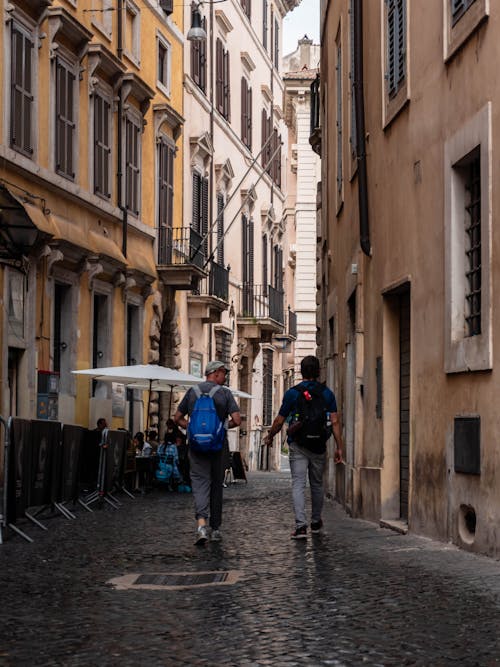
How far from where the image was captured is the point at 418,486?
1240 centimetres

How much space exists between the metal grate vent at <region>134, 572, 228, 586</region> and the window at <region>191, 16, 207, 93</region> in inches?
1040

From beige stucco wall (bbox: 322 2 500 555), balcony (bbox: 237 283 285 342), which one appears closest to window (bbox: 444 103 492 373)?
beige stucco wall (bbox: 322 2 500 555)

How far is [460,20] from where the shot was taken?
10.9m

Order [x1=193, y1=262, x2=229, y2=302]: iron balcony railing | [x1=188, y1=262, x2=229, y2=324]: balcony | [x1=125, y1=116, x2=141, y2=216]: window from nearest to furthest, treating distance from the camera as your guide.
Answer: [x1=125, y1=116, x2=141, y2=216]: window < [x1=188, y1=262, x2=229, y2=324]: balcony < [x1=193, y1=262, x2=229, y2=302]: iron balcony railing

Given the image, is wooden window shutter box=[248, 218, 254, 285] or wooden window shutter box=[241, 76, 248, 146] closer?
wooden window shutter box=[241, 76, 248, 146]

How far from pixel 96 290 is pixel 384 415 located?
42.3 ft

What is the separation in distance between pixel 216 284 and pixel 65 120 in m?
12.2

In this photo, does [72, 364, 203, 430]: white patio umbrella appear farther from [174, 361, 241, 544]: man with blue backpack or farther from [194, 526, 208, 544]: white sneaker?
[194, 526, 208, 544]: white sneaker

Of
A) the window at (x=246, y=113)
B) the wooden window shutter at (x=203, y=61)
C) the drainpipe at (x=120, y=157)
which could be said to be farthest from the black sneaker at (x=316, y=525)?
the window at (x=246, y=113)

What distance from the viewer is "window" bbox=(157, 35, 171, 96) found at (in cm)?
3212

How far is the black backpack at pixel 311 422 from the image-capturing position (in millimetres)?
13023

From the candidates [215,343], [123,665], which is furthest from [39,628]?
[215,343]

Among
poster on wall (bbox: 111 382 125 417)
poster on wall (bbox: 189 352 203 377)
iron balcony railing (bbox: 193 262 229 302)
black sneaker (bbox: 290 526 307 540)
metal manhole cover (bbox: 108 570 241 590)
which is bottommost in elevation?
metal manhole cover (bbox: 108 570 241 590)

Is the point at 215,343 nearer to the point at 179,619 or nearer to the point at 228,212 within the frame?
the point at 228,212
